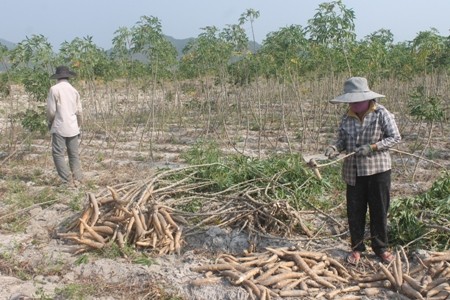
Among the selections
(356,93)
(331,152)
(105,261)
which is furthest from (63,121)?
(356,93)

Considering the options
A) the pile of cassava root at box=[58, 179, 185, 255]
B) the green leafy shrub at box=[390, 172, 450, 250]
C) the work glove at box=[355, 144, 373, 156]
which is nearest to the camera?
the work glove at box=[355, 144, 373, 156]

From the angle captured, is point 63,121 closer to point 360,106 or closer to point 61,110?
point 61,110

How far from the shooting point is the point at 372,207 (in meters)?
4.09

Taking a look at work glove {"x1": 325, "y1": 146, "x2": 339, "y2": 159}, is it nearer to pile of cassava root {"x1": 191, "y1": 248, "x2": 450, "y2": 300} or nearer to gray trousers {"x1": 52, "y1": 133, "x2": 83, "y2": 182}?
pile of cassava root {"x1": 191, "y1": 248, "x2": 450, "y2": 300}

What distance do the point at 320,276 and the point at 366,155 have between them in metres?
0.97

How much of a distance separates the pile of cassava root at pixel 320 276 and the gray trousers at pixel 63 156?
320cm

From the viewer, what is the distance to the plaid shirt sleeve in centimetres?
391

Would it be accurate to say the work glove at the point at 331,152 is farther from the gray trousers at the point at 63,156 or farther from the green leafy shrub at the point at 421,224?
the gray trousers at the point at 63,156

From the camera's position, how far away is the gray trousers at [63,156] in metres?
6.56

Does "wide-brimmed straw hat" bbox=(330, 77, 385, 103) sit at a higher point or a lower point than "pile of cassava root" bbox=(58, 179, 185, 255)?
higher

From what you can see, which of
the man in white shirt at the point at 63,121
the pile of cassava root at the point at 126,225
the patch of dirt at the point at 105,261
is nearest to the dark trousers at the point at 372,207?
the patch of dirt at the point at 105,261

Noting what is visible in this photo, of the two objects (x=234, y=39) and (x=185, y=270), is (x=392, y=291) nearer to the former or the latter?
(x=185, y=270)

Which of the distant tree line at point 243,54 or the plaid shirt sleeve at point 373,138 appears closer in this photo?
the plaid shirt sleeve at point 373,138

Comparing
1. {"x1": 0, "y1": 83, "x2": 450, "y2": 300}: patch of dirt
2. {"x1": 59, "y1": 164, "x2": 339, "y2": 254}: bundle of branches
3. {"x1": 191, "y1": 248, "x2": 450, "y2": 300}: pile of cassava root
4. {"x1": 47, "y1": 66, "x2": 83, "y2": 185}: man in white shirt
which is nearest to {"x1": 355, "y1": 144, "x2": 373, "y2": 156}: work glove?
{"x1": 191, "y1": 248, "x2": 450, "y2": 300}: pile of cassava root
